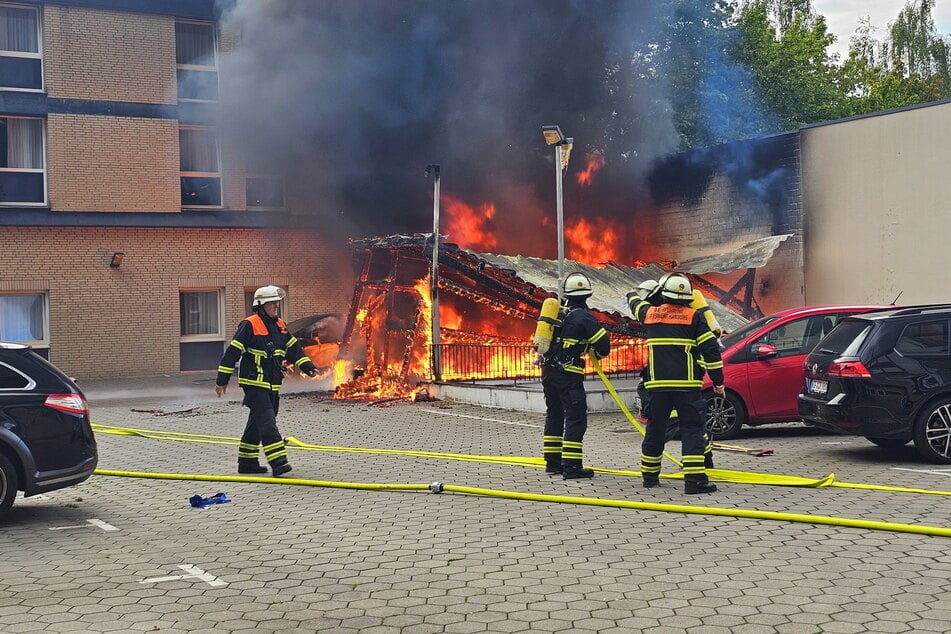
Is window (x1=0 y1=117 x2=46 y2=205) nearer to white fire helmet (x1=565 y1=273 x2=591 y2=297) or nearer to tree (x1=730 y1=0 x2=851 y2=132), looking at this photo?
white fire helmet (x1=565 y1=273 x2=591 y2=297)

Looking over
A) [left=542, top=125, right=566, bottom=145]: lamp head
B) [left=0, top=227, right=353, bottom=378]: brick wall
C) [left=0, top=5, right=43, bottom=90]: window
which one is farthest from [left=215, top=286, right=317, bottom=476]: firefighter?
[left=0, top=5, right=43, bottom=90]: window

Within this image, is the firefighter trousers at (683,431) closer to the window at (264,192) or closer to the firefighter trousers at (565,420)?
the firefighter trousers at (565,420)

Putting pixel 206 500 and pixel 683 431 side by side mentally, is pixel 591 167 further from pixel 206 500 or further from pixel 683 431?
pixel 206 500

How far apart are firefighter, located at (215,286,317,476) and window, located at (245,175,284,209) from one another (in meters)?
14.4

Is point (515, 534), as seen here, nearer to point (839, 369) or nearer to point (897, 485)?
point (897, 485)

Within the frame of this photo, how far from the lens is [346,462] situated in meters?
10.5

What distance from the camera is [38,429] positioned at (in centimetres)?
742

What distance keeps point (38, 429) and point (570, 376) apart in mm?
4307

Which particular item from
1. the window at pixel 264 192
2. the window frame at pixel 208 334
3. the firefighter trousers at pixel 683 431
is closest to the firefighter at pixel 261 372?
the firefighter trousers at pixel 683 431

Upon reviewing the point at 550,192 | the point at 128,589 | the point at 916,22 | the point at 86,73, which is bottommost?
the point at 128,589

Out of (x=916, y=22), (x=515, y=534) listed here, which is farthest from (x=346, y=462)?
(x=916, y=22)

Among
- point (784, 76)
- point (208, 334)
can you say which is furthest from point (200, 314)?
point (784, 76)

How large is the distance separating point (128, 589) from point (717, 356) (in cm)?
484

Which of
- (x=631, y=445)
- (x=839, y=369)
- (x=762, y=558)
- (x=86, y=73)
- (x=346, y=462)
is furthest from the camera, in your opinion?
(x=86, y=73)
